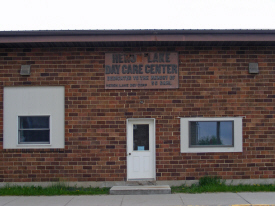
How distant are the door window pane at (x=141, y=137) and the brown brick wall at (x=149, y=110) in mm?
Result: 372

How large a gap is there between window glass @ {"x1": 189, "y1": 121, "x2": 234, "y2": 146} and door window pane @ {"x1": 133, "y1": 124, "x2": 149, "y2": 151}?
1.44 m

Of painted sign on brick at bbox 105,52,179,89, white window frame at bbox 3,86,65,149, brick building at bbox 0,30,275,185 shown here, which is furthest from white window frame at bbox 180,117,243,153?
white window frame at bbox 3,86,65,149

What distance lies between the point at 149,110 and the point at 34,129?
3.73 meters

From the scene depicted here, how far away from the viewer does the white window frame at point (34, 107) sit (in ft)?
33.1

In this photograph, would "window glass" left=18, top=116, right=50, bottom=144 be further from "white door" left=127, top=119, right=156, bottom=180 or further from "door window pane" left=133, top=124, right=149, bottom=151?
"door window pane" left=133, top=124, right=149, bottom=151

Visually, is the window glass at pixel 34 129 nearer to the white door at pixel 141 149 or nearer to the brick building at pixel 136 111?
the brick building at pixel 136 111

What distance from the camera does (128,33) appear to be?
377 inches

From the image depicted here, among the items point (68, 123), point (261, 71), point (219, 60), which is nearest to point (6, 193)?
point (68, 123)

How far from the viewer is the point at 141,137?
404 inches

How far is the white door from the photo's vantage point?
10125mm

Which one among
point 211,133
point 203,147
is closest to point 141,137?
point 203,147

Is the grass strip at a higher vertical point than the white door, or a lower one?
lower

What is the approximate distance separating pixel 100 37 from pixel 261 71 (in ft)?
17.3

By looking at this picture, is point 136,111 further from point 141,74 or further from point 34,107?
point 34,107
